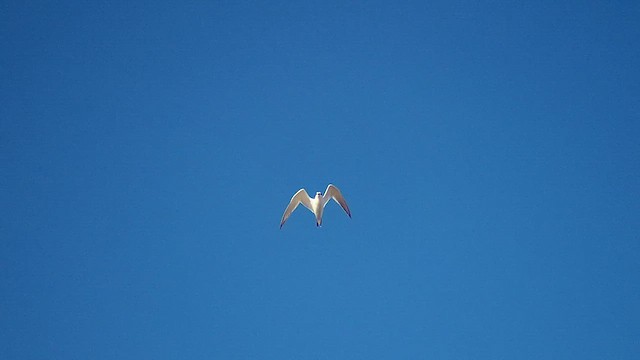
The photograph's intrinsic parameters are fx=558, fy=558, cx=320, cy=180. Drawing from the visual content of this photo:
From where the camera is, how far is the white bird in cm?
1016

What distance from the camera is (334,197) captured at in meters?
10.6

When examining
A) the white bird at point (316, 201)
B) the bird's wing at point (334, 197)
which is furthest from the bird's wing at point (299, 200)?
the bird's wing at point (334, 197)

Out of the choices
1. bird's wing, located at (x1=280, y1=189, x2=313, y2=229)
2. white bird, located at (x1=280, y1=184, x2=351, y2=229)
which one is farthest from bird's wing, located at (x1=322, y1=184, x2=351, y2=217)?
bird's wing, located at (x1=280, y1=189, x2=313, y2=229)

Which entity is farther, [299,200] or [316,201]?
[299,200]

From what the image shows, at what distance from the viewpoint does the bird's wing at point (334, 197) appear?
1031 cm

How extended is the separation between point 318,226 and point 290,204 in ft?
4.34

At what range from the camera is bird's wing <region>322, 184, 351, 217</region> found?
33.8 feet

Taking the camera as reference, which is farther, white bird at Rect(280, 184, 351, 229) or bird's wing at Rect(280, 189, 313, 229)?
A: bird's wing at Rect(280, 189, 313, 229)

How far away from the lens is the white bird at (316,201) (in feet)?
33.3

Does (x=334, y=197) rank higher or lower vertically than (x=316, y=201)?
higher

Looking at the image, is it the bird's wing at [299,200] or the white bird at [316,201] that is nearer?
the white bird at [316,201]

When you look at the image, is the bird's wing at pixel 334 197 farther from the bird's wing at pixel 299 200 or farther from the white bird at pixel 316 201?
the bird's wing at pixel 299 200

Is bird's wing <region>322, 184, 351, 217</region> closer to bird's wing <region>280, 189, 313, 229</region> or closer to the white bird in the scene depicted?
the white bird

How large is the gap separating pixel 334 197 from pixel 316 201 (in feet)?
1.65
